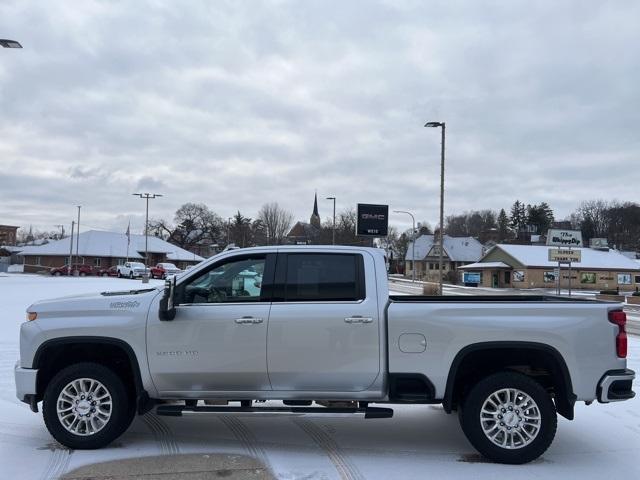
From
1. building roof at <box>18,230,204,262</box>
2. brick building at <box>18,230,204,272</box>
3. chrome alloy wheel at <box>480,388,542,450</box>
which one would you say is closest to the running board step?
chrome alloy wheel at <box>480,388,542,450</box>

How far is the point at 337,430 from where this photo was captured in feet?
21.3

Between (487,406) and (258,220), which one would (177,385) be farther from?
(258,220)

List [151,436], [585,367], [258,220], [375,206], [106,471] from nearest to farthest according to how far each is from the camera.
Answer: [106,471]
[585,367]
[151,436]
[375,206]
[258,220]

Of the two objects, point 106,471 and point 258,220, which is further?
point 258,220

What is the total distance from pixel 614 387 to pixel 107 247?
89834 mm

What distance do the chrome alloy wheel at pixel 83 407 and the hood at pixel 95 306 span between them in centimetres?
65

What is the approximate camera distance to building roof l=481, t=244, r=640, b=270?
65000 millimetres

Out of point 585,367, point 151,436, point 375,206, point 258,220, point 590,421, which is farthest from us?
point 258,220

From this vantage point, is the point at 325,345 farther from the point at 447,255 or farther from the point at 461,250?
the point at 461,250

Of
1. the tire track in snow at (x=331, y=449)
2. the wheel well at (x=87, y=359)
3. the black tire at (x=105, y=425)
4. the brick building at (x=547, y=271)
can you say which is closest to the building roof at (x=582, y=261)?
the brick building at (x=547, y=271)

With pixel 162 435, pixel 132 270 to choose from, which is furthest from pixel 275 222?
pixel 162 435

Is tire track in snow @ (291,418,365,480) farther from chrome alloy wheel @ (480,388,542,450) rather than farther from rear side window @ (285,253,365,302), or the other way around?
rear side window @ (285,253,365,302)

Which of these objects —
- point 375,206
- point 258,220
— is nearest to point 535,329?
point 375,206

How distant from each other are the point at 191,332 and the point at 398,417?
2.96 metres
